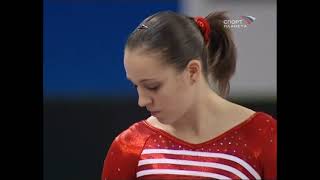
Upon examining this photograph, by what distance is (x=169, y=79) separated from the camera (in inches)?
56.3

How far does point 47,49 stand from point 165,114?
1.45 feet

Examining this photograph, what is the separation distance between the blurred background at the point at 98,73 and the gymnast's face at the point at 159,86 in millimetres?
55

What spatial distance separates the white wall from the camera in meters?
1.48

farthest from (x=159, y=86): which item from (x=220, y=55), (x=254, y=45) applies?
(x=254, y=45)

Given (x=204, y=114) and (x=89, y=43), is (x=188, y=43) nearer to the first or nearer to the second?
(x=204, y=114)

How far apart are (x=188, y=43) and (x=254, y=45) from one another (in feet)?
0.73

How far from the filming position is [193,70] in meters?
1.44

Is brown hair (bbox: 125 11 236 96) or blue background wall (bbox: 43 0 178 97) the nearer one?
brown hair (bbox: 125 11 236 96)

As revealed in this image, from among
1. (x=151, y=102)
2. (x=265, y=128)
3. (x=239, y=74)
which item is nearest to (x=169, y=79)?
(x=151, y=102)

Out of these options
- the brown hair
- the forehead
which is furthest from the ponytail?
the forehead

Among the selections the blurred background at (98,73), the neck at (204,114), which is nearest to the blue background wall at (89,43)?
the blurred background at (98,73)

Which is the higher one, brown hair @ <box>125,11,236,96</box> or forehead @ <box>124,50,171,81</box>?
brown hair @ <box>125,11,236,96</box>

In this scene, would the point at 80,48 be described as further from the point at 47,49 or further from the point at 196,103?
the point at 196,103

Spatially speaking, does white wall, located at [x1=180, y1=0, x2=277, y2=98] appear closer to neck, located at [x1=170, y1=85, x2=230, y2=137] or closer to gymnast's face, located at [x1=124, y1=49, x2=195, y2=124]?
neck, located at [x1=170, y1=85, x2=230, y2=137]
